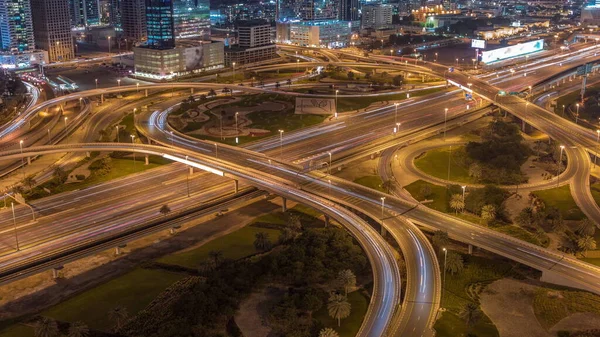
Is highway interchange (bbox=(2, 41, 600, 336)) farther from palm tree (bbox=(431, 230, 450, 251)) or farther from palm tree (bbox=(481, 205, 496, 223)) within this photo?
palm tree (bbox=(481, 205, 496, 223))

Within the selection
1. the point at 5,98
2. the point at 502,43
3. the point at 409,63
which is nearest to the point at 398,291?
the point at 5,98

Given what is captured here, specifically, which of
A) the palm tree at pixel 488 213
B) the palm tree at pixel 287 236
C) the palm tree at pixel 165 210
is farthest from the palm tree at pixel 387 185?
the palm tree at pixel 165 210

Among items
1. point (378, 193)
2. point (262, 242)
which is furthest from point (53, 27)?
point (262, 242)

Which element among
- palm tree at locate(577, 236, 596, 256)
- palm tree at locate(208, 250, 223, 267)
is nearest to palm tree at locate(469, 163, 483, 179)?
palm tree at locate(577, 236, 596, 256)

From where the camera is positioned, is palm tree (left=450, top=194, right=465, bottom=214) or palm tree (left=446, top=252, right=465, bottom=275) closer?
palm tree (left=446, top=252, right=465, bottom=275)

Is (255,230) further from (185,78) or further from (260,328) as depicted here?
(185,78)

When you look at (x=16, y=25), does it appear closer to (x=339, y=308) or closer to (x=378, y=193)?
(x=378, y=193)
